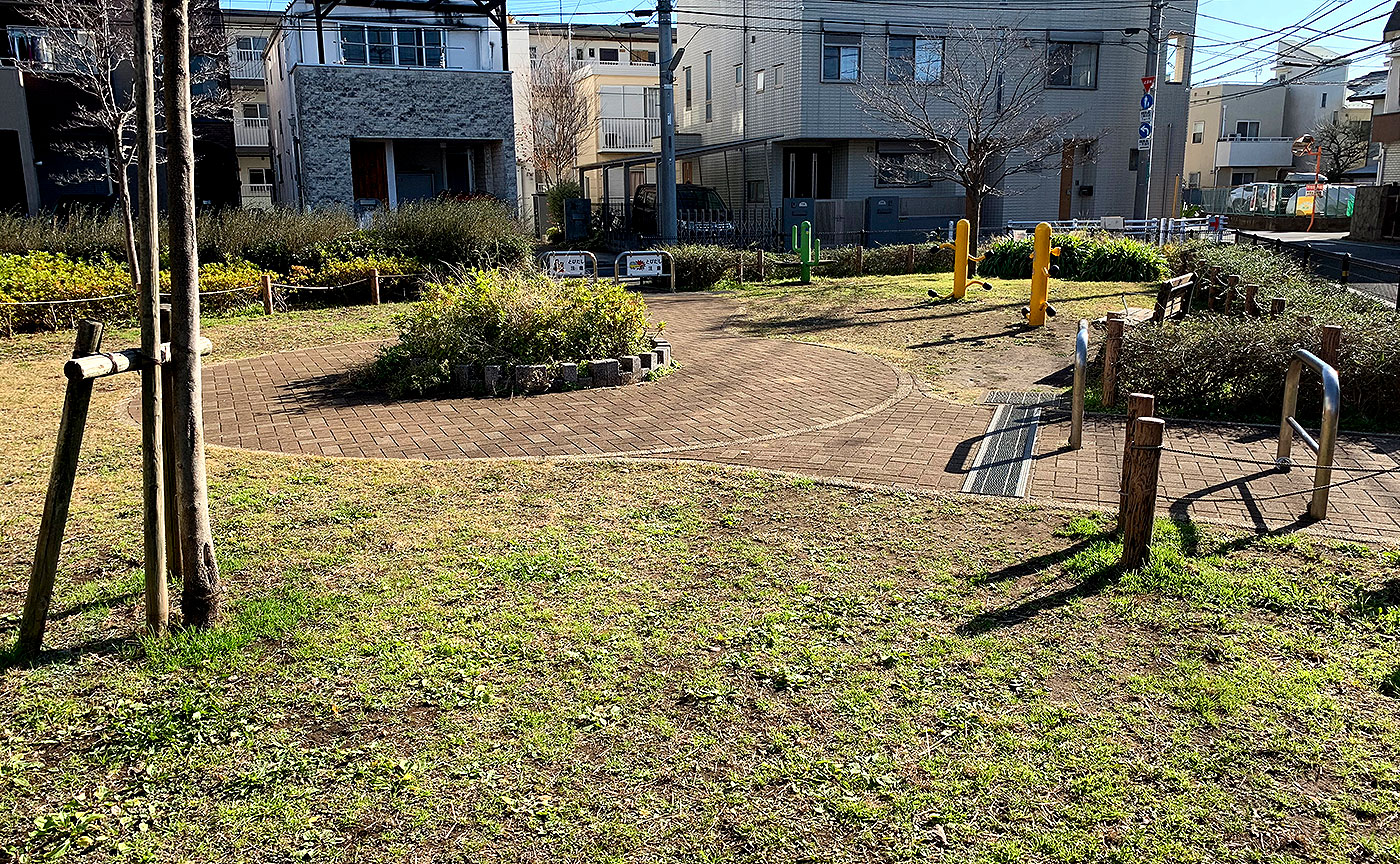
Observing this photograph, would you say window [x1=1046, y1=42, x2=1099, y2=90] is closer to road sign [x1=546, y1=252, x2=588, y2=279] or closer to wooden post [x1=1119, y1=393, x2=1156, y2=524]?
road sign [x1=546, y1=252, x2=588, y2=279]

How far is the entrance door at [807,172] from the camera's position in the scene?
113ft

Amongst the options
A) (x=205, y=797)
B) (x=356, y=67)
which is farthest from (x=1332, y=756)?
(x=356, y=67)

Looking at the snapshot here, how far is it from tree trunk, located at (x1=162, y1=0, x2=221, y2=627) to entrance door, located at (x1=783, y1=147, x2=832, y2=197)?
30698 millimetres

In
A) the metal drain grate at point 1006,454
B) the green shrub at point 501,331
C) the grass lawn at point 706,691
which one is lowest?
the grass lawn at point 706,691

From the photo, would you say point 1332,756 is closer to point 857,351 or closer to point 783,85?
point 857,351

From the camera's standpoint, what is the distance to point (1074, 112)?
3312 centimetres

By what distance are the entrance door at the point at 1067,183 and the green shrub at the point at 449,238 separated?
2093cm

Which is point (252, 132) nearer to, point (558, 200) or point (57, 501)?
point (558, 200)

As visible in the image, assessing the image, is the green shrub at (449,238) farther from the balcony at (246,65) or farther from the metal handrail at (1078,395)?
the balcony at (246,65)

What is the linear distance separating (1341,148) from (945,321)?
55.0 m

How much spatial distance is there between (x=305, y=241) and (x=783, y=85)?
17973 mm

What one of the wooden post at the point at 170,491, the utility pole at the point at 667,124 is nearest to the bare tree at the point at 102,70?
the utility pole at the point at 667,124

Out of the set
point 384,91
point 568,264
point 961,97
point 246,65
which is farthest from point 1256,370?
point 246,65

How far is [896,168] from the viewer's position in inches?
1270
